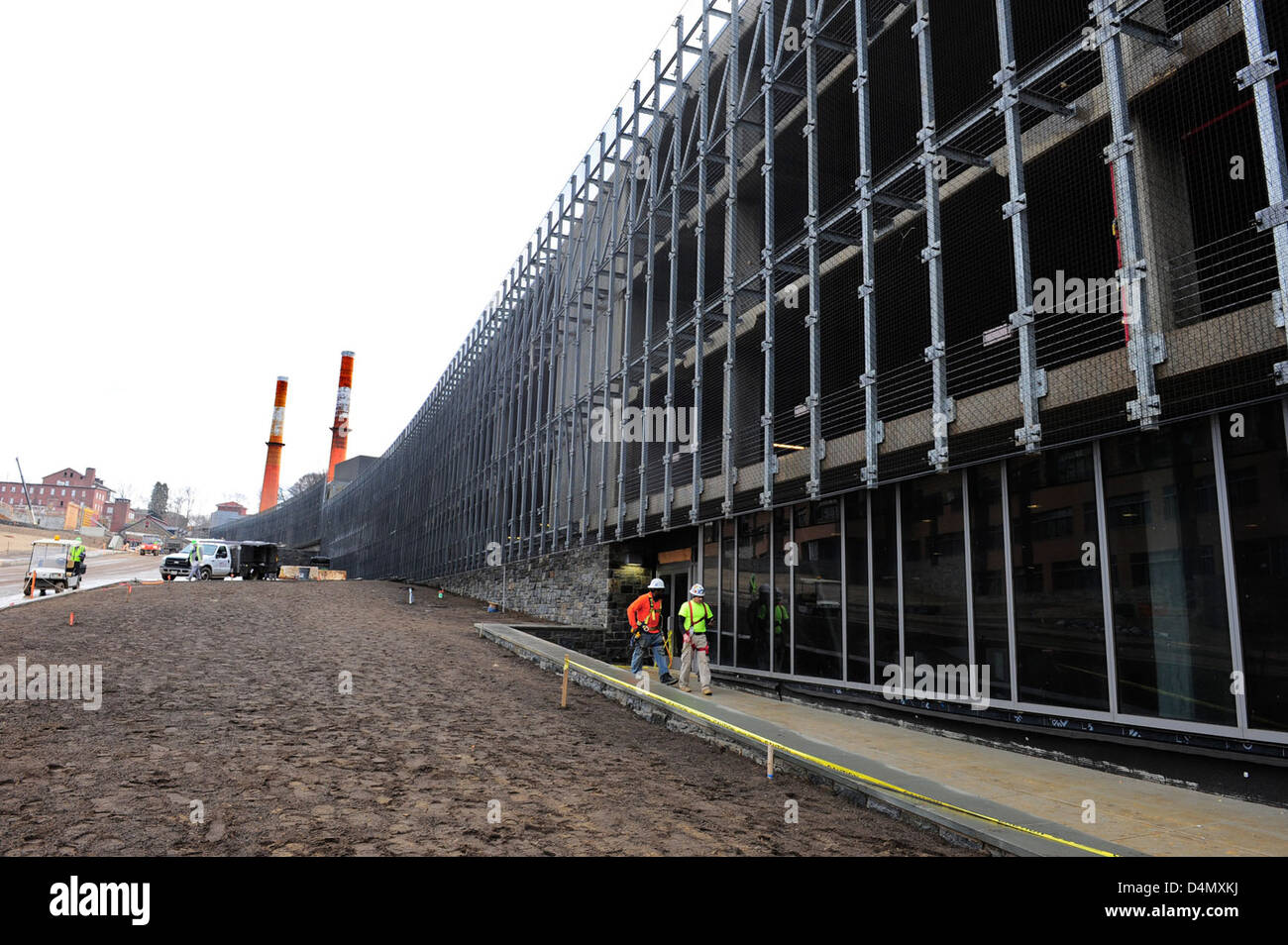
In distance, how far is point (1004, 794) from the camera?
6965 millimetres

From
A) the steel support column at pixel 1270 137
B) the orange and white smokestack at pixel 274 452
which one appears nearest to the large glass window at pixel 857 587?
the steel support column at pixel 1270 137

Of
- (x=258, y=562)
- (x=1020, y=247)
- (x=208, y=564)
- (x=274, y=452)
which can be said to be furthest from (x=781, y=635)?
(x=274, y=452)

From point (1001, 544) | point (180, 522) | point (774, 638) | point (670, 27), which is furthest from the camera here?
point (180, 522)

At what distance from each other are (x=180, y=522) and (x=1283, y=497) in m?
180

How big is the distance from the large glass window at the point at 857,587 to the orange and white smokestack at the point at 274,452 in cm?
8481

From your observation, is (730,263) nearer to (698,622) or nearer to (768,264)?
(768,264)

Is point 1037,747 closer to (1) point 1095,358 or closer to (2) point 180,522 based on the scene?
(1) point 1095,358

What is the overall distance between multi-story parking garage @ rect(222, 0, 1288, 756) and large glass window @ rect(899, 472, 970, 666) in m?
0.05

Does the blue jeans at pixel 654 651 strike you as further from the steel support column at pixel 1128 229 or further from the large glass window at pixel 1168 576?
the steel support column at pixel 1128 229

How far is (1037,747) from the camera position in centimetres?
899

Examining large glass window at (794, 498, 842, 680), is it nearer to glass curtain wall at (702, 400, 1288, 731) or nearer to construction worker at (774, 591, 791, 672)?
glass curtain wall at (702, 400, 1288, 731)

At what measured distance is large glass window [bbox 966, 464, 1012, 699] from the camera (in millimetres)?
9641

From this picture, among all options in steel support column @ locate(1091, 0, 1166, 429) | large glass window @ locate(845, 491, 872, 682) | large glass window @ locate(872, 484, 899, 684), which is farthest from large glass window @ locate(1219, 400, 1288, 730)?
large glass window @ locate(845, 491, 872, 682)
